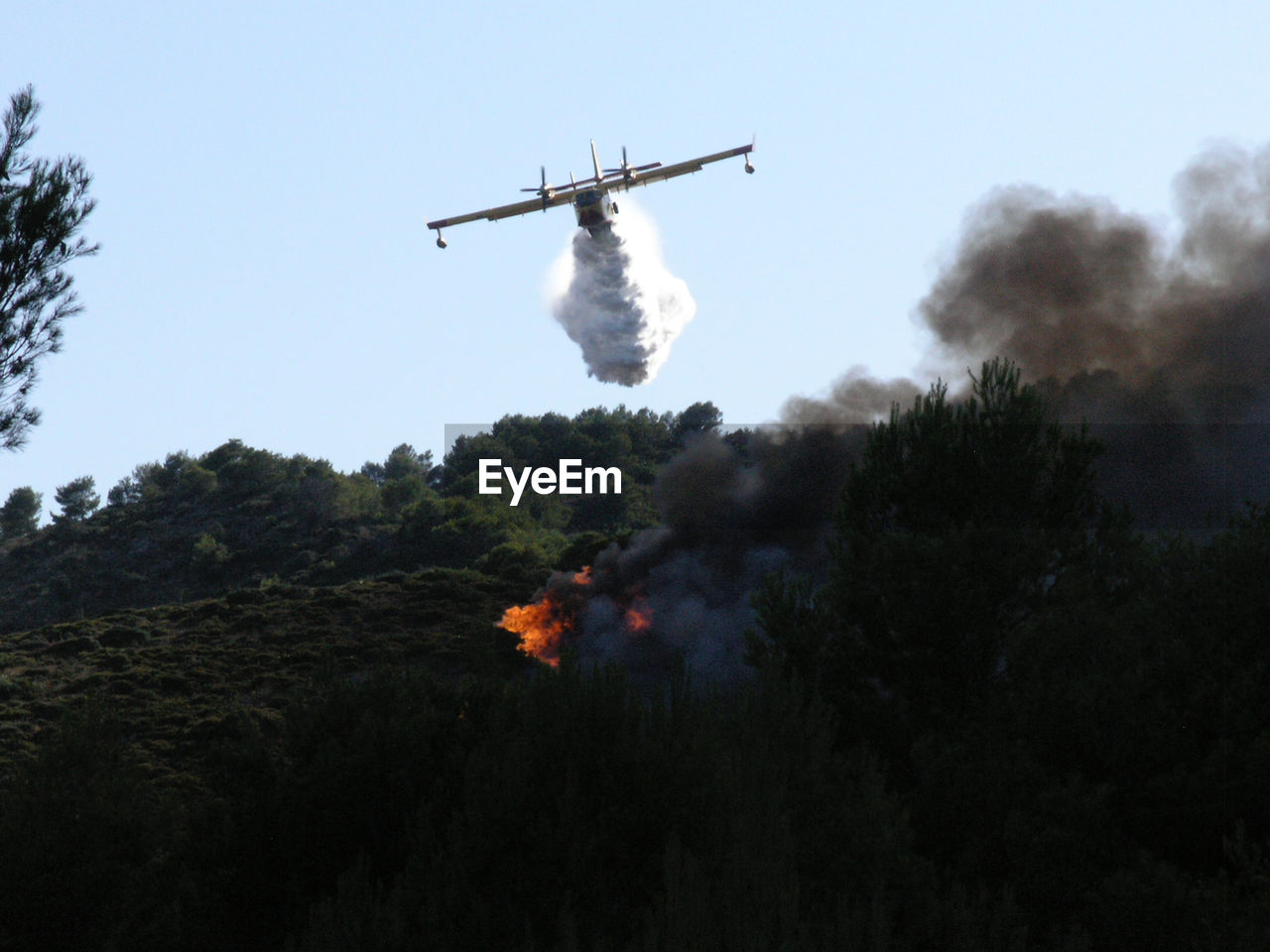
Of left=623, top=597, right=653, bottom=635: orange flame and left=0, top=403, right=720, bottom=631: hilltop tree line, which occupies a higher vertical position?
left=0, top=403, right=720, bottom=631: hilltop tree line

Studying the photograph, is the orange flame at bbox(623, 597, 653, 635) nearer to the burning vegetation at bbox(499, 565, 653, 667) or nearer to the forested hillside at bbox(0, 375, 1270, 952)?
the burning vegetation at bbox(499, 565, 653, 667)

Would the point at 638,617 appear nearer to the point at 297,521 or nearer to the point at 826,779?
the point at 826,779

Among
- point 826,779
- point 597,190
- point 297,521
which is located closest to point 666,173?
point 597,190

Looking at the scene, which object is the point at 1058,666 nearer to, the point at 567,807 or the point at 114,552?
the point at 567,807

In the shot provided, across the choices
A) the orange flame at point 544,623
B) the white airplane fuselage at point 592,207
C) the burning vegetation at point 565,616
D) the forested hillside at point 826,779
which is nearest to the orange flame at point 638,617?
the burning vegetation at point 565,616

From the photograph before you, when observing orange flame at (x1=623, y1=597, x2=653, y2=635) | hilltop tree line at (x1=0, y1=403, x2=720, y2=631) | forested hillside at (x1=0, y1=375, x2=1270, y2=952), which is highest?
hilltop tree line at (x1=0, y1=403, x2=720, y2=631)

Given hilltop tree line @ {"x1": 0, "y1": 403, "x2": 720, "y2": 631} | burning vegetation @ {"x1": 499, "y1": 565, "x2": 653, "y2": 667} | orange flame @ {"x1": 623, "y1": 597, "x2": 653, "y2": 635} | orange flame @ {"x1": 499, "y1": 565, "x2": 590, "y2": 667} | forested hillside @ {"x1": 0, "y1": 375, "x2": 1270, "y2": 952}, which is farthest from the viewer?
hilltop tree line @ {"x1": 0, "y1": 403, "x2": 720, "y2": 631}

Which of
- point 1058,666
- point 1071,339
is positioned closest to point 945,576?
point 1058,666

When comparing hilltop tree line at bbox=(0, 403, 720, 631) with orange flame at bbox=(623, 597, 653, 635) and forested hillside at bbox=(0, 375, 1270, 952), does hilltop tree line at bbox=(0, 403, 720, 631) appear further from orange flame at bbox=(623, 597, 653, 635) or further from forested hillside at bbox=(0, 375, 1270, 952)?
forested hillside at bbox=(0, 375, 1270, 952)

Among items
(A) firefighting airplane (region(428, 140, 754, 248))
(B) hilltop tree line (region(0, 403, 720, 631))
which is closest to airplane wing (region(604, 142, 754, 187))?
(A) firefighting airplane (region(428, 140, 754, 248))

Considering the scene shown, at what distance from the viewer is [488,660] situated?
968 inches

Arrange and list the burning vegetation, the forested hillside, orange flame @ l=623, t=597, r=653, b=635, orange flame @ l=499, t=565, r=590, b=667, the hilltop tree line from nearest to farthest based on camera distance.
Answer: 1. the forested hillside
2. orange flame @ l=623, t=597, r=653, b=635
3. the burning vegetation
4. orange flame @ l=499, t=565, r=590, b=667
5. the hilltop tree line

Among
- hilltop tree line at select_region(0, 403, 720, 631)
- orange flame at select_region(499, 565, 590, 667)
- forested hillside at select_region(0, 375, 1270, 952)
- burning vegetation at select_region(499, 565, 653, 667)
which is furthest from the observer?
hilltop tree line at select_region(0, 403, 720, 631)

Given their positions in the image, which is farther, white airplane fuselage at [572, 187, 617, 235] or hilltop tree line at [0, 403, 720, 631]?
hilltop tree line at [0, 403, 720, 631]
